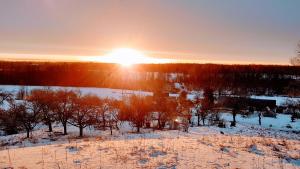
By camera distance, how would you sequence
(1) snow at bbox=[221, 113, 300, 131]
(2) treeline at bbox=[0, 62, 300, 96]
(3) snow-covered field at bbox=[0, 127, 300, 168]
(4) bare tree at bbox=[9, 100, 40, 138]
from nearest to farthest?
(3) snow-covered field at bbox=[0, 127, 300, 168]
(4) bare tree at bbox=[9, 100, 40, 138]
(1) snow at bbox=[221, 113, 300, 131]
(2) treeline at bbox=[0, 62, 300, 96]

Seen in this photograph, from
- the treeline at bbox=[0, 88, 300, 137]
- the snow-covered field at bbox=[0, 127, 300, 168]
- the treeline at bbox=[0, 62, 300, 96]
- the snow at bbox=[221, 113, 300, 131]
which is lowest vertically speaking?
the snow at bbox=[221, 113, 300, 131]

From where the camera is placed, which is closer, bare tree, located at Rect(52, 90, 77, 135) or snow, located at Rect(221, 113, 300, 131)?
bare tree, located at Rect(52, 90, 77, 135)

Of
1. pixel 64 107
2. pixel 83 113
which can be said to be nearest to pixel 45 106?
pixel 64 107

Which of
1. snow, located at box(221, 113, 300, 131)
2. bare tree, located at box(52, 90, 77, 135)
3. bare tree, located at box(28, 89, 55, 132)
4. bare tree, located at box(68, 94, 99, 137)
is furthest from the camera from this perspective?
snow, located at box(221, 113, 300, 131)

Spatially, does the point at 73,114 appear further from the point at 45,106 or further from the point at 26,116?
the point at 26,116

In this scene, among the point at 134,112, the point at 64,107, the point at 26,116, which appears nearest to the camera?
the point at 26,116

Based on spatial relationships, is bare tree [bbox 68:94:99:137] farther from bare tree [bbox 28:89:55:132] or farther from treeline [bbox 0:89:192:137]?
bare tree [bbox 28:89:55:132]

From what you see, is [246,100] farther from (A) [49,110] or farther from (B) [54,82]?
(B) [54,82]

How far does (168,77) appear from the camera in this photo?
17412 centimetres

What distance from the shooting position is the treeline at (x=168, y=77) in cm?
12794

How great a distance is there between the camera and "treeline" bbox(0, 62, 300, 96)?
128 m

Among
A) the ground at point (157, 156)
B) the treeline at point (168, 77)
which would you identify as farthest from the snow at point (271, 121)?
the ground at point (157, 156)

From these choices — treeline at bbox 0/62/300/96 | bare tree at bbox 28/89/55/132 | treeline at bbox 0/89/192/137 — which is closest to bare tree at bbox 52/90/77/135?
treeline at bbox 0/89/192/137

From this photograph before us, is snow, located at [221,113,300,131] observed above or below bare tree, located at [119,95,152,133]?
below
